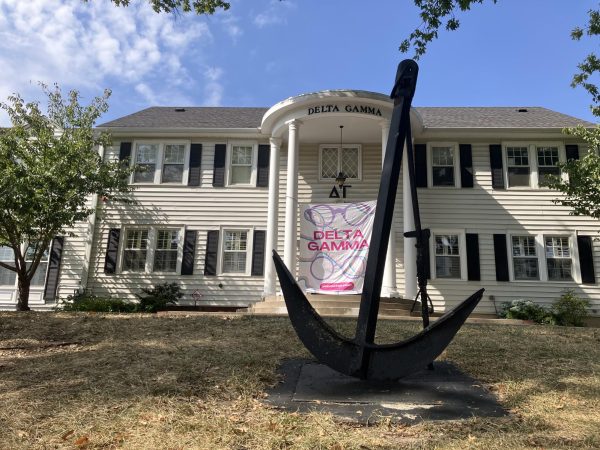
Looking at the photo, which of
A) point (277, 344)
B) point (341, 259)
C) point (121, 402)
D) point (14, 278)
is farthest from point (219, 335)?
point (14, 278)

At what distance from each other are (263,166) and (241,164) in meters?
0.73

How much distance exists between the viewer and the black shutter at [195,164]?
1503 centimetres

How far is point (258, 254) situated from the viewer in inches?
559

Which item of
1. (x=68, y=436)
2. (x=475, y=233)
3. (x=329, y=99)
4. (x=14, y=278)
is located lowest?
(x=68, y=436)

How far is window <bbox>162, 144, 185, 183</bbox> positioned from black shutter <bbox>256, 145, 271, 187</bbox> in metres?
2.50

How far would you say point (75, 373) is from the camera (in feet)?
16.5

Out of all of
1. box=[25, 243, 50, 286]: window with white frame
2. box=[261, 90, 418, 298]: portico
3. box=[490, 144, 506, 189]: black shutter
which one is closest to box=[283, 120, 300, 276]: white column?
box=[261, 90, 418, 298]: portico

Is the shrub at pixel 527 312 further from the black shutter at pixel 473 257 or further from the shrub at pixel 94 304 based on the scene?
the shrub at pixel 94 304

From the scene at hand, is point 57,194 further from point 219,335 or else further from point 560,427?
point 560,427

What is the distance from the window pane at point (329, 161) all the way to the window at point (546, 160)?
20.7 feet

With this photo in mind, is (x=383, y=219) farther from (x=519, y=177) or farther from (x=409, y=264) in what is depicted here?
(x=519, y=177)

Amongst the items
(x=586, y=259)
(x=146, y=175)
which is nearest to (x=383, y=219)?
(x=586, y=259)

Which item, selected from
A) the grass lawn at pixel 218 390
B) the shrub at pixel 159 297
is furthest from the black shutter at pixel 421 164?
the shrub at pixel 159 297

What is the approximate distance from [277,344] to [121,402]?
9.07 ft
